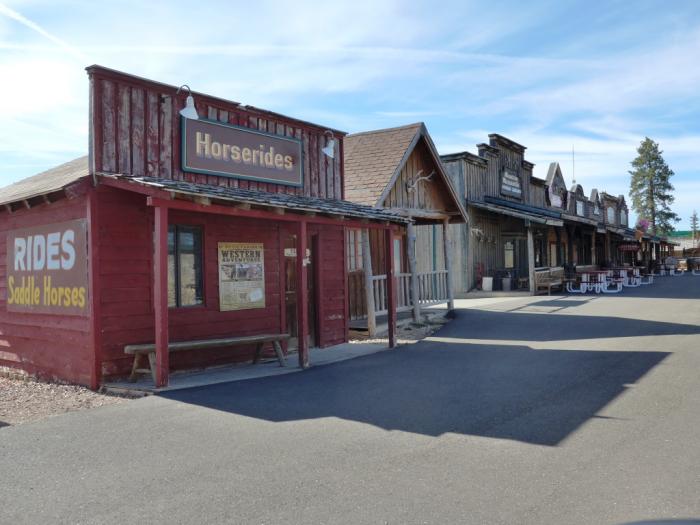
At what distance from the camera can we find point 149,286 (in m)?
8.80

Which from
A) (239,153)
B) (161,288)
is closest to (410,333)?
(239,153)

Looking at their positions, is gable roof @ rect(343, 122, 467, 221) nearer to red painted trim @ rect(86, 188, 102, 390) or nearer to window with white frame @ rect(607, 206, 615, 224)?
red painted trim @ rect(86, 188, 102, 390)

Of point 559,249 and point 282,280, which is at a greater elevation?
point 559,249

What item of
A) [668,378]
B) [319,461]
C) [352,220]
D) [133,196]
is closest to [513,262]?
[352,220]

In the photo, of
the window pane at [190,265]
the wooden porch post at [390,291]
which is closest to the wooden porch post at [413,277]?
the wooden porch post at [390,291]

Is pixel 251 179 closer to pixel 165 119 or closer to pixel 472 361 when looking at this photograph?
pixel 165 119

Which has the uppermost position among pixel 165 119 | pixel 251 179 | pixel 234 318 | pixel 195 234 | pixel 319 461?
Result: pixel 165 119

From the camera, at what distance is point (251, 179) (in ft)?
34.4

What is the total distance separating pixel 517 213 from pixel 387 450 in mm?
18037

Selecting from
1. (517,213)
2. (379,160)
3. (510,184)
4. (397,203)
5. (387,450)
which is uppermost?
(510,184)

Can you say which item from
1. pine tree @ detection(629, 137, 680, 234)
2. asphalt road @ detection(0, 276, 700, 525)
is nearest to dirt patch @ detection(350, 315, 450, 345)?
asphalt road @ detection(0, 276, 700, 525)

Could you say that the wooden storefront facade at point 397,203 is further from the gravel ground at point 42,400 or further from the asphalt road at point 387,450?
the gravel ground at point 42,400

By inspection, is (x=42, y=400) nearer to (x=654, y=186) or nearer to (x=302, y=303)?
(x=302, y=303)

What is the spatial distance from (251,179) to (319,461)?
255 inches
